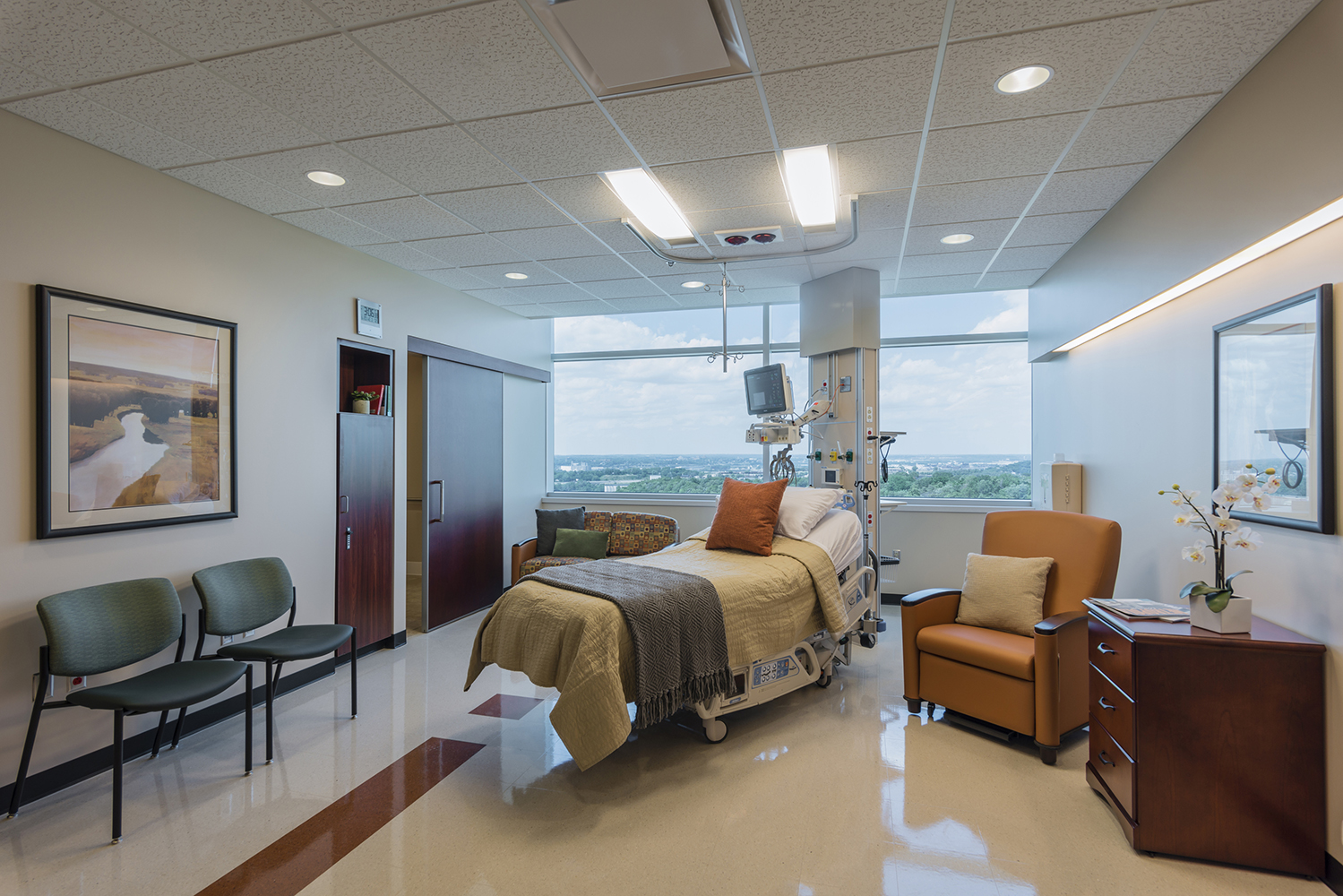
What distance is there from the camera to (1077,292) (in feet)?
13.1

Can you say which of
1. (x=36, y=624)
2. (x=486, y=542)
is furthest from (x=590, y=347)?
(x=36, y=624)

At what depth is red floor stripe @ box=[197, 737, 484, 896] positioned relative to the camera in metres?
2.04

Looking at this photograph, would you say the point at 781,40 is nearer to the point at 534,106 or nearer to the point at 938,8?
the point at 938,8

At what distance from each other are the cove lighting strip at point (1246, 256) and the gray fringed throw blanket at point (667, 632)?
7.73 ft

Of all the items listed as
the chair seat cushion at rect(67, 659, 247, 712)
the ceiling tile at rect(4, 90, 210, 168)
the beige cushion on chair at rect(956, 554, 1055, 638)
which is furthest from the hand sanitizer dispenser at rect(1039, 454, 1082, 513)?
the ceiling tile at rect(4, 90, 210, 168)

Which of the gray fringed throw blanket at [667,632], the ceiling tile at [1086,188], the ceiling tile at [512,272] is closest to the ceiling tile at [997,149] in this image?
the ceiling tile at [1086,188]

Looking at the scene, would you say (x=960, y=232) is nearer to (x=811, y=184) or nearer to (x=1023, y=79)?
(x=811, y=184)

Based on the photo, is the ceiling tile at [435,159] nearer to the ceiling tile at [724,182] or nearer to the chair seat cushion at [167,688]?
the ceiling tile at [724,182]

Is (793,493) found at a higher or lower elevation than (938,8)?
lower

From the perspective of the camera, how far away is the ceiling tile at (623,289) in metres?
4.92

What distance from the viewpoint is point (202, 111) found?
247cm

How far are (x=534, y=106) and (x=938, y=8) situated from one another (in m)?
1.39

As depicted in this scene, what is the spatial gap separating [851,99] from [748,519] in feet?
7.20

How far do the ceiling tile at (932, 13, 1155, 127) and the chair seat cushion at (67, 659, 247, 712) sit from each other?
11.5 feet
